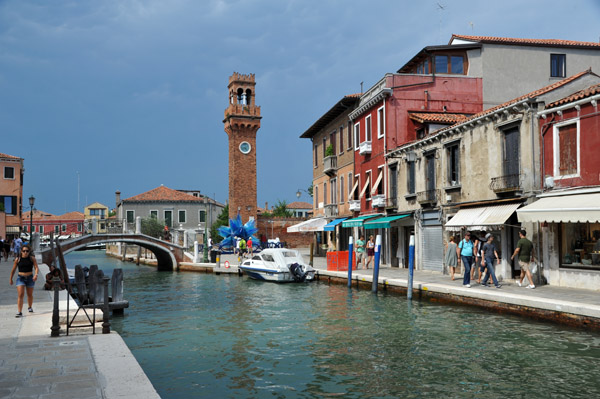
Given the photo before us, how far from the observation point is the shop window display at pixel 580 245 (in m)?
14.7

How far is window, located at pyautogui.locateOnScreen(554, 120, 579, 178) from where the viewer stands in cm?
1504

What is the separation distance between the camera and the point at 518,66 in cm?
2559

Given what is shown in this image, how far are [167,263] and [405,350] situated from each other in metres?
32.0

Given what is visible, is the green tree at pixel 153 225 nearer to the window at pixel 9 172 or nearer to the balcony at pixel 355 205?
the window at pixel 9 172

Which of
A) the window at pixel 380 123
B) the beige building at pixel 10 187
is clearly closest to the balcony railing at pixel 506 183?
the window at pixel 380 123

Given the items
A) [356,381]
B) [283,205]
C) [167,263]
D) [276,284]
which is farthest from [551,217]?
[283,205]

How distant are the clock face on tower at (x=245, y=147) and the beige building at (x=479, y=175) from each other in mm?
33862

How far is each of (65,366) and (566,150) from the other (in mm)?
13761

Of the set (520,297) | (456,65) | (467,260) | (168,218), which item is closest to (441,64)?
(456,65)

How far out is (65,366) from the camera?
6.83 m

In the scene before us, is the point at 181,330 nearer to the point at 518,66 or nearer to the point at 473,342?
the point at 473,342

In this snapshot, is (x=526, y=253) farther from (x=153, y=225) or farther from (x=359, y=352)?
(x=153, y=225)

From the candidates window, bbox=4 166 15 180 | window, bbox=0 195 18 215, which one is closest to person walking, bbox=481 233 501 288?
window, bbox=0 195 18 215

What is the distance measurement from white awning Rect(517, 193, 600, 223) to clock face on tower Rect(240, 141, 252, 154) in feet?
141
